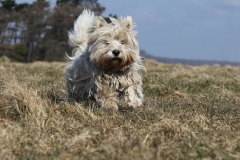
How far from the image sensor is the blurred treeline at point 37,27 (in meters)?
51.6

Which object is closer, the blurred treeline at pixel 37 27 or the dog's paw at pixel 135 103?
the dog's paw at pixel 135 103

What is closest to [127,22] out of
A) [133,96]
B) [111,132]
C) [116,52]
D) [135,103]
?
[116,52]

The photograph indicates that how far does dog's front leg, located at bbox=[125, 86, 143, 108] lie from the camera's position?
6.79 metres

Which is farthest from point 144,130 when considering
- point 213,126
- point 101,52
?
point 101,52

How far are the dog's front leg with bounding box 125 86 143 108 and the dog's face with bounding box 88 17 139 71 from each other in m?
0.34

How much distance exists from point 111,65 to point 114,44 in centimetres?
30

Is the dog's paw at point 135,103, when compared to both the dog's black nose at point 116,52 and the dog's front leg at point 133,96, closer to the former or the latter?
the dog's front leg at point 133,96

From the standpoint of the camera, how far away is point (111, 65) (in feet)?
22.0

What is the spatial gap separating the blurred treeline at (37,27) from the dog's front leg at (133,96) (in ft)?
144

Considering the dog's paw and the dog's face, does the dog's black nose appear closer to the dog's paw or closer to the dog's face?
the dog's face

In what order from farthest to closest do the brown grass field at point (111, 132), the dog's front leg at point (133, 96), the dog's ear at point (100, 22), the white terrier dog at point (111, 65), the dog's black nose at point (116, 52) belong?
1. the dog's ear at point (100, 22)
2. the dog's front leg at point (133, 96)
3. the white terrier dog at point (111, 65)
4. the dog's black nose at point (116, 52)
5. the brown grass field at point (111, 132)

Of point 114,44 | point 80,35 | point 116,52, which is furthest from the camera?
point 80,35

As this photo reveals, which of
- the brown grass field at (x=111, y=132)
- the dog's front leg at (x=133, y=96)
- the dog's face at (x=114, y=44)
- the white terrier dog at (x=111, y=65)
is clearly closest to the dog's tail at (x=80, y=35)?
the white terrier dog at (x=111, y=65)

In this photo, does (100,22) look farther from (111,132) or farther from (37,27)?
(37,27)
